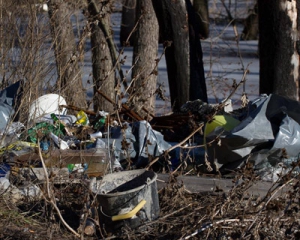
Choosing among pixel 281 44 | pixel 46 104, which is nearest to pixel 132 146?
pixel 46 104

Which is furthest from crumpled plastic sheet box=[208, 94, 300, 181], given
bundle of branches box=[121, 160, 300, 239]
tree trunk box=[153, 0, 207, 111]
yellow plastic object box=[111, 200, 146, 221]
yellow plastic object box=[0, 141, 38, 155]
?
tree trunk box=[153, 0, 207, 111]

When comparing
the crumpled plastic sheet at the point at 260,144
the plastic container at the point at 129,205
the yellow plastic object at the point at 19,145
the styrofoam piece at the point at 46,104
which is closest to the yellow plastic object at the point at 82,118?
the styrofoam piece at the point at 46,104

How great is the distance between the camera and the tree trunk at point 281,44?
254 inches

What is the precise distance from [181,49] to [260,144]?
6.86ft

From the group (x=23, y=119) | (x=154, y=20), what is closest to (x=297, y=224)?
(x=23, y=119)

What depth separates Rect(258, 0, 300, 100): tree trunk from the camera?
6.45 m

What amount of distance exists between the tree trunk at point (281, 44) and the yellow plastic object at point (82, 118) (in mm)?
1952

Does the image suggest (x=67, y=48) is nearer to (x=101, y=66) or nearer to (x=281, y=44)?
(x=281, y=44)

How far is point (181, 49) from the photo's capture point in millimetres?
6895

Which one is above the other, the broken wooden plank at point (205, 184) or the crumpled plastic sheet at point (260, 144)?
the crumpled plastic sheet at point (260, 144)

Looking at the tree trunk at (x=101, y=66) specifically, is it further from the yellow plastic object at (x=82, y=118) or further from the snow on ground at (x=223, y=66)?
the yellow plastic object at (x=82, y=118)

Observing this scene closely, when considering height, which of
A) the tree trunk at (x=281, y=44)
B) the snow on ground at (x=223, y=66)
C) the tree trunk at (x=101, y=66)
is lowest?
the snow on ground at (x=223, y=66)

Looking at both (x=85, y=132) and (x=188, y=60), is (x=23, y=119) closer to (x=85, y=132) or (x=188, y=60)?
(x=85, y=132)

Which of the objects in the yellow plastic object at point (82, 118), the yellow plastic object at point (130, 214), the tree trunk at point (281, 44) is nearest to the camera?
the yellow plastic object at point (130, 214)
